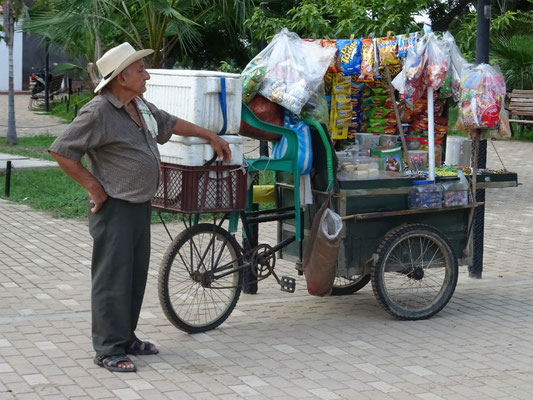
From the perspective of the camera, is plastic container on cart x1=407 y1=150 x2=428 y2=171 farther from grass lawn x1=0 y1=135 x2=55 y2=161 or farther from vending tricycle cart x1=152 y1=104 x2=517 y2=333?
grass lawn x1=0 y1=135 x2=55 y2=161

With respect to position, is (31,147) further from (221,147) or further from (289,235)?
(221,147)

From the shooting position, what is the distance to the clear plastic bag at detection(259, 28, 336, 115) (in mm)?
6309

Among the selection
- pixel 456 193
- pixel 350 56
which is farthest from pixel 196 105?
pixel 456 193

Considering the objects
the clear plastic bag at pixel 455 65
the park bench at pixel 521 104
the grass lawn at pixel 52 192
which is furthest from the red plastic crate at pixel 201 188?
the park bench at pixel 521 104

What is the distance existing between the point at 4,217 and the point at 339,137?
456 centimetres

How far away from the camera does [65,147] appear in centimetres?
526

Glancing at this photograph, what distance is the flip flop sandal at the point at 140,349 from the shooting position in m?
5.67

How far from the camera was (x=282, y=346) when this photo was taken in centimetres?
596

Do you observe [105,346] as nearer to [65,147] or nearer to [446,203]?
[65,147]

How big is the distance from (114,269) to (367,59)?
99.3 inches

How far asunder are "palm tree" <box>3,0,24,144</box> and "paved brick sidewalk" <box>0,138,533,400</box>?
10258mm

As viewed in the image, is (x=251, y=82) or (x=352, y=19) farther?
(x=352, y=19)

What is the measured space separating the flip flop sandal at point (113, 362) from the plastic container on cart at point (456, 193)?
2.54 m

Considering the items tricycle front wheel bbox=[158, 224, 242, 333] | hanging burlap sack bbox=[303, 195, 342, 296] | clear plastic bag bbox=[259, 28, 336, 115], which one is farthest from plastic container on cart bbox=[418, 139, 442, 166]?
tricycle front wheel bbox=[158, 224, 242, 333]
